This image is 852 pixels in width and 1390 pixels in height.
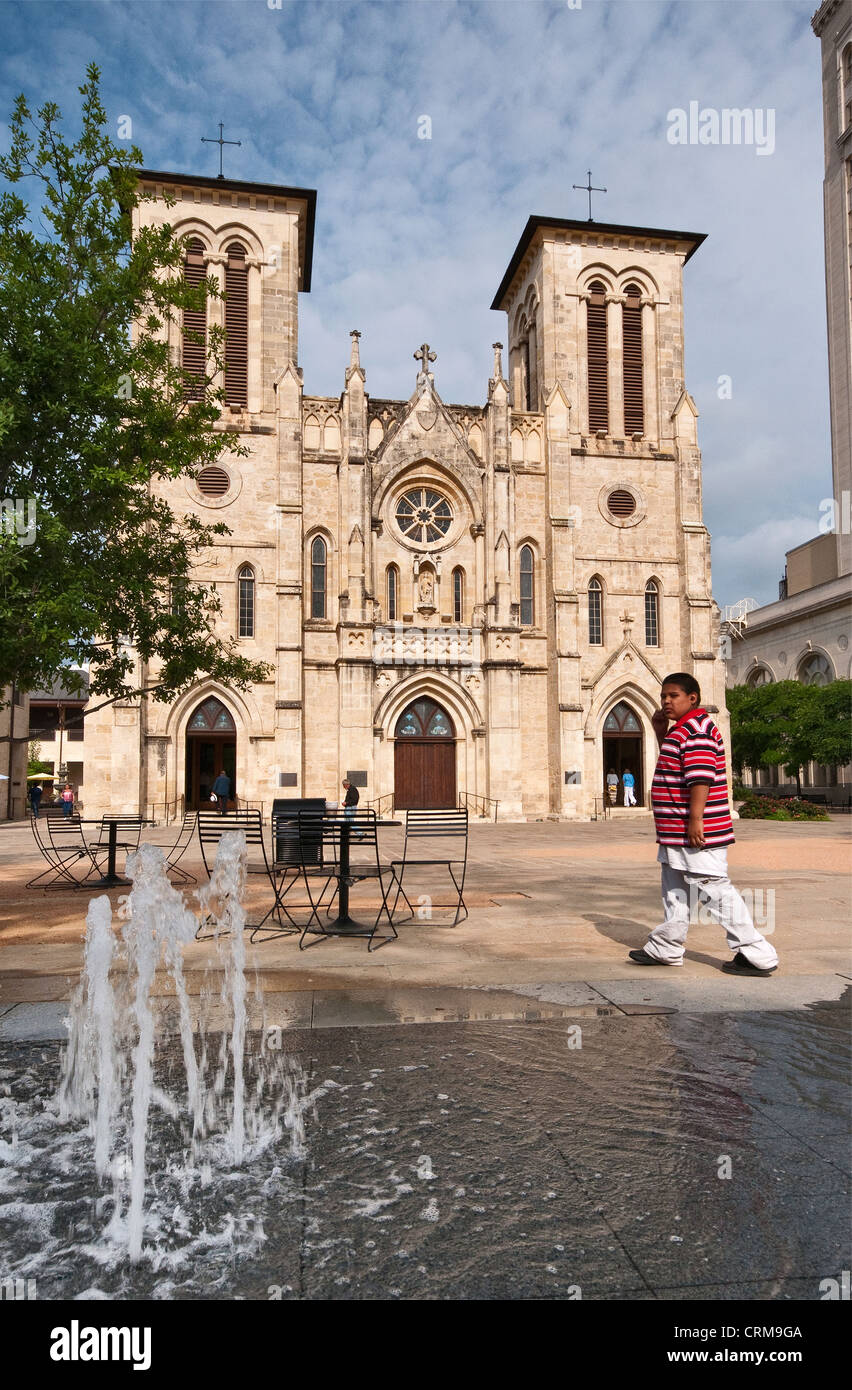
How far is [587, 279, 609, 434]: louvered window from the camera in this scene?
117 feet

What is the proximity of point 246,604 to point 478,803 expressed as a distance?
11143mm

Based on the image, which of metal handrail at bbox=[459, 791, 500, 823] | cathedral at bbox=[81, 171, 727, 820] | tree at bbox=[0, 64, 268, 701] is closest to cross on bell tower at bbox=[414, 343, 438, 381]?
cathedral at bbox=[81, 171, 727, 820]

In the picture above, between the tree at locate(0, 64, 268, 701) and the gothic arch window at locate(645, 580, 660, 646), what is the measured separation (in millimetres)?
26869

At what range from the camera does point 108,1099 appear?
4.21 meters

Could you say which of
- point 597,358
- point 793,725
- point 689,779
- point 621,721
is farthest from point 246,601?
point 689,779

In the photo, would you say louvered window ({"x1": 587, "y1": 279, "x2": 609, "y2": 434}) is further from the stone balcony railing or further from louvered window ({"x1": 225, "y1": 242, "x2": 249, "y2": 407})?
louvered window ({"x1": 225, "y1": 242, "x2": 249, "y2": 407})

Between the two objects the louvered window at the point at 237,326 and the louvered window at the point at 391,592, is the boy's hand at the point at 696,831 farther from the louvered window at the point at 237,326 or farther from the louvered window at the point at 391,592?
the louvered window at the point at 237,326

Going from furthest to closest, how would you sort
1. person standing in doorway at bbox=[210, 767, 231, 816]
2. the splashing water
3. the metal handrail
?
1. the metal handrail
2. person standing in doorway at bbox=[210, 767, 231, 816]
3. the splashing water

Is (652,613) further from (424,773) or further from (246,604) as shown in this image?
(246,604)

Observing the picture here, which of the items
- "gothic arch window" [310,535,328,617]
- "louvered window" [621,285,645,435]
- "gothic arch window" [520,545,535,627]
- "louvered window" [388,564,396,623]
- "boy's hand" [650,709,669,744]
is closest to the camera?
"boy's hand" [650,709,669,744]

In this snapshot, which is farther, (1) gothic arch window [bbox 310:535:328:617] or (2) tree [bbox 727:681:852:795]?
(2) tree [bbox 727:681:852:795]

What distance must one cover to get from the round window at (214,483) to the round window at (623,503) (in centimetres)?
1505
